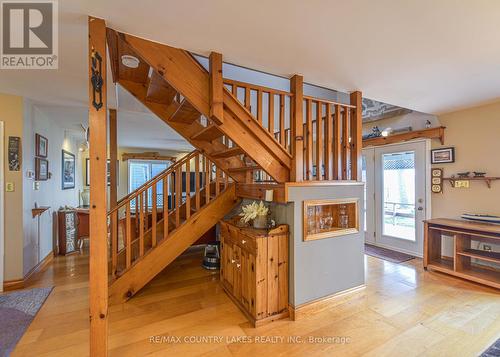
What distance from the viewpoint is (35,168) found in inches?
131

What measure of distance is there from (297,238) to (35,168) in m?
3.79

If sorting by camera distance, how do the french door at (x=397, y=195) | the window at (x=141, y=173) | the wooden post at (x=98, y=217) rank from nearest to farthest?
the wooden post at (x=98, y=217) < the french door at (x=397, y=195) < the window at (x=141, y=173)

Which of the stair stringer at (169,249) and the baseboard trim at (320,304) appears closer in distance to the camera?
the baseboard trim at (320,304)

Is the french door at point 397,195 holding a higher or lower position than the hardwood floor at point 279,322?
higher

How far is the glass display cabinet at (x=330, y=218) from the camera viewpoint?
2.42 meters

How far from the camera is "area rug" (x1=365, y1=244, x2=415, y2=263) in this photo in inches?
151

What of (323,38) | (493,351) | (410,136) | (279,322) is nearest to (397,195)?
(410,136)

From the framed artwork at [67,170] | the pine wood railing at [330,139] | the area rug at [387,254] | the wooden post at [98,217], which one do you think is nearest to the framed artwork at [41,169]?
the framed artwork at [67,170]

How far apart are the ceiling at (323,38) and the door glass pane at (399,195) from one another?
65.7 inches

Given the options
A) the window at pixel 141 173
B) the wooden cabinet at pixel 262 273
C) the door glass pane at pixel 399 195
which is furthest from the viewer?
the window at pixel 141 173

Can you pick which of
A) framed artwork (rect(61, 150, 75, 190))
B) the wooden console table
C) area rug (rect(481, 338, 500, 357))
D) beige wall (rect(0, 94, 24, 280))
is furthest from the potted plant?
framed artwork (rect(61, 150, 75, 190))

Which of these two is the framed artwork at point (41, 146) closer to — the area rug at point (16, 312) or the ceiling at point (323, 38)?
the ceiling at point (323, 38)

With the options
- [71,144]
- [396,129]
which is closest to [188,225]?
[396,129]

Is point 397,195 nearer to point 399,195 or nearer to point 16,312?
point 399,195
